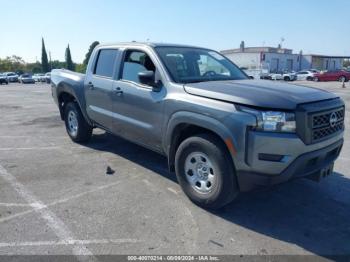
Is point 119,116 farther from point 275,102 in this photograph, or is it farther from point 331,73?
point 331,73

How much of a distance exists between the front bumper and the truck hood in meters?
0.33

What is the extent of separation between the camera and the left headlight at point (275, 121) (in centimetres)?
334

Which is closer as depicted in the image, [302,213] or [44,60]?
[302,213]

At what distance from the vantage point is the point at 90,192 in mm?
4559

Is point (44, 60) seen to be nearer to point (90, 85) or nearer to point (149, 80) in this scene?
point (90, 85)

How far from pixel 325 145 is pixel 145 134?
91.3 inches

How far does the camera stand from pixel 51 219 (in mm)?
3789

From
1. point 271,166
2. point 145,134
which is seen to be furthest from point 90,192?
point 271,166

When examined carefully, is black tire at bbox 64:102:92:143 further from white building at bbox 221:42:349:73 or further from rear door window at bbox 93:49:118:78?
white building at bbox 221:42:349:73

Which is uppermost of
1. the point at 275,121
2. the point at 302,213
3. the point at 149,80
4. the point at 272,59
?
the point at 272,59

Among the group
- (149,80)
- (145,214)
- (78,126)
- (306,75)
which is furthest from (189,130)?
(306,75)

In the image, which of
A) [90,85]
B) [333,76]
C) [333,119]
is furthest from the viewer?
[333,76]

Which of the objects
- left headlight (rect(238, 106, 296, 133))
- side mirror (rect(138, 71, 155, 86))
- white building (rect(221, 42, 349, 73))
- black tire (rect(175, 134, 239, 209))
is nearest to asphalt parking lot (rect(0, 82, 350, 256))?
black tire (rect(175, 134, 239, 209))

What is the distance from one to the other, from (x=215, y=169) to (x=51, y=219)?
1.92m
